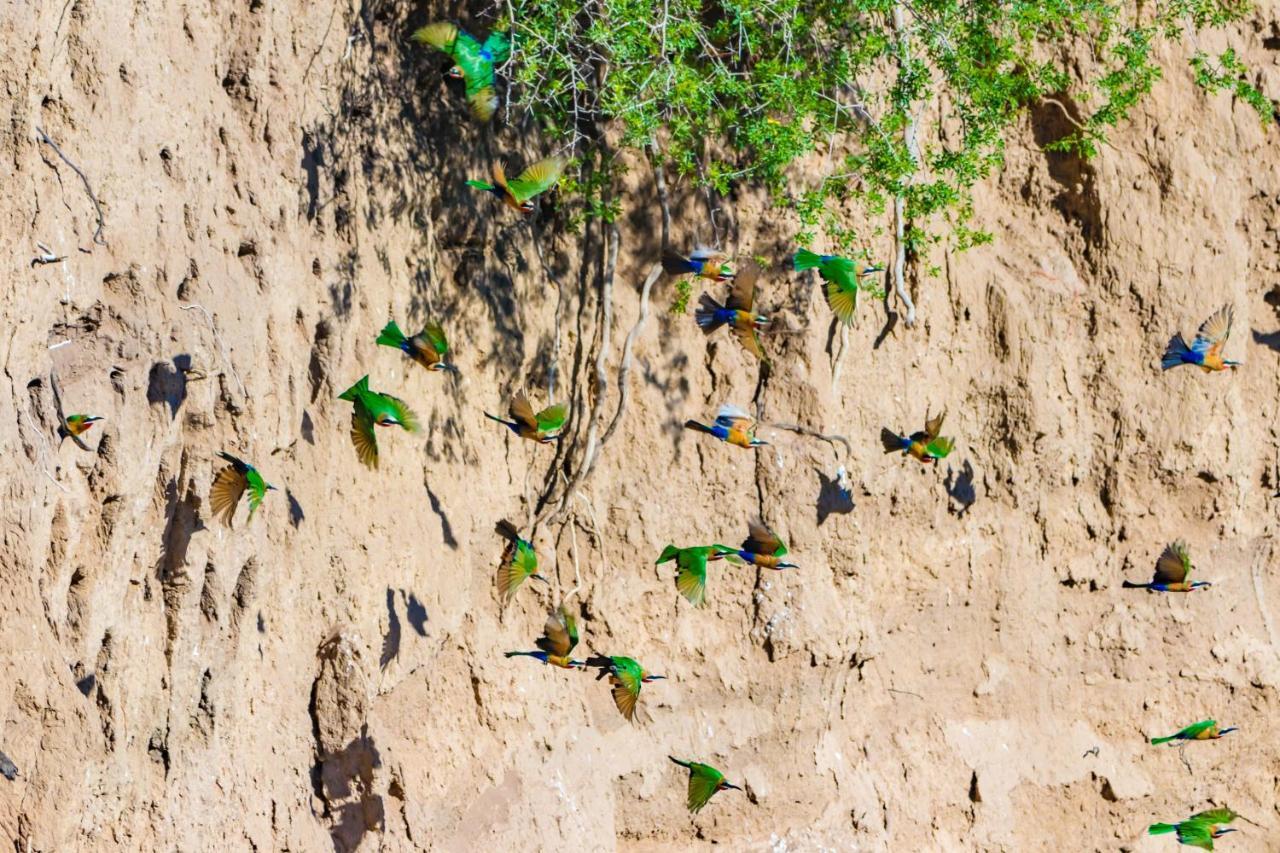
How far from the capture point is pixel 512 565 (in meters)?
6.36

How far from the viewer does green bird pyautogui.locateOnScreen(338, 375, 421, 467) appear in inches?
218

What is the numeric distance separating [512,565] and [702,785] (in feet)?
3.67

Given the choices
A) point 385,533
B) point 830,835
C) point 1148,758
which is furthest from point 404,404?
point 1148,758

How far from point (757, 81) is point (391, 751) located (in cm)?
308

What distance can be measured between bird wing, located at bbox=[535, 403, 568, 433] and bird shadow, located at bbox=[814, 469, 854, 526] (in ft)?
5.10

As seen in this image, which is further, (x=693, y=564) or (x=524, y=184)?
(x=693, y=564)

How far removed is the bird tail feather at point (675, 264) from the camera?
6.37 m

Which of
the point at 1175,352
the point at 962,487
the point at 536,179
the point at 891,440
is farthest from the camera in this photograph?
the point at 962,487

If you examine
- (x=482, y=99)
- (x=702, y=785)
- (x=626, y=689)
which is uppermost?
(x=482, y=99)

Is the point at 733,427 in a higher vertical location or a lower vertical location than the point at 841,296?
lower

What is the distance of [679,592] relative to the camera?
692cm

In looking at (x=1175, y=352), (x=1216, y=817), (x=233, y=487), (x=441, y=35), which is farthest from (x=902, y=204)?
(x=233, y=487)

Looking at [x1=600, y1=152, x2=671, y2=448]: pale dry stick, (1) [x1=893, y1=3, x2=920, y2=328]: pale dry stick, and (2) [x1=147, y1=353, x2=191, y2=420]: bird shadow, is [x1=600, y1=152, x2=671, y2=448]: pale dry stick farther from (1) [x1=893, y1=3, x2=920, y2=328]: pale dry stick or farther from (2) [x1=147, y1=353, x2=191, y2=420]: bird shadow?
(2) [x1=147, y1=353, x2=191, y2=420]: bird shadow

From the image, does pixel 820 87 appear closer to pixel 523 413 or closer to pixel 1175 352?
pixel 523 413
